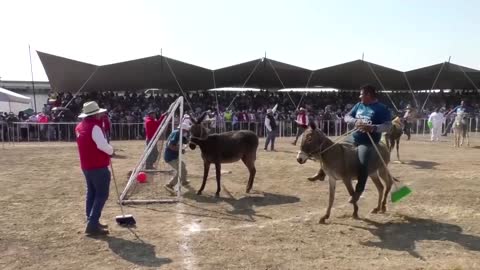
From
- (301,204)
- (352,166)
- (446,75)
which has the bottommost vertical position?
(301,204)

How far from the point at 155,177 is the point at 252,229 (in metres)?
3.60

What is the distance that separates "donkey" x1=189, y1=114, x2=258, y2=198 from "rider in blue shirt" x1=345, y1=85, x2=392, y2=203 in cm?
349

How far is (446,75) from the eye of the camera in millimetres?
35656

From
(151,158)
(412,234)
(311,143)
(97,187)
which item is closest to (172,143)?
(151,158)

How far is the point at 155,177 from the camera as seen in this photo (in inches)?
416

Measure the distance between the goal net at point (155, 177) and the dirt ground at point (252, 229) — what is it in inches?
15.1

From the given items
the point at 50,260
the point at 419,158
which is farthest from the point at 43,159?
the point at 419,158

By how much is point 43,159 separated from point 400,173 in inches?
460

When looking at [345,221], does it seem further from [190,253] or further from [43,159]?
[43,159]

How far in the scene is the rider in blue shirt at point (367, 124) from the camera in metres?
7.73

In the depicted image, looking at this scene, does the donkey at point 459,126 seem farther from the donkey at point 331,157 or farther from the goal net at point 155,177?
the goal net at point 155,177

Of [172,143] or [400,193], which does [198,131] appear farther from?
[400,193]

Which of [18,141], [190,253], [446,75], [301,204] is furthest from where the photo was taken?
[446,75]

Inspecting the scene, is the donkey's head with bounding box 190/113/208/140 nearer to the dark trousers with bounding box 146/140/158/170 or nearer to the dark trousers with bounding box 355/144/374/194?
the dark trousers with bounding box 146/140/158/170
